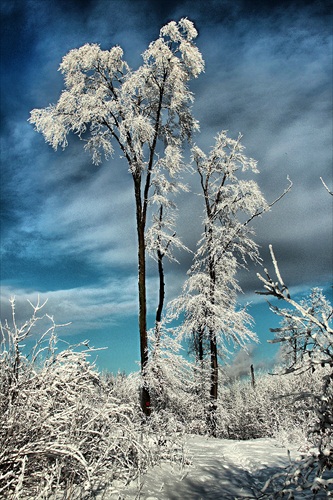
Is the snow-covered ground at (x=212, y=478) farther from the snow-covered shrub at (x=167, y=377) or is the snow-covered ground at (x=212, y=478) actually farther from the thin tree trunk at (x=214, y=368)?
the thin tree trunk at (x=214, y=368)

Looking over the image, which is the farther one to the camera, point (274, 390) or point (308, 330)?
point (274, 390)

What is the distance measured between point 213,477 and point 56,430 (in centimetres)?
240

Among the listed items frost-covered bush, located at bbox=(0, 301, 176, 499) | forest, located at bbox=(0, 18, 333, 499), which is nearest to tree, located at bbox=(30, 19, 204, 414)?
forest, located at bbox=(0, 18, 333, 499)

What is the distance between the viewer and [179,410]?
1316 cm

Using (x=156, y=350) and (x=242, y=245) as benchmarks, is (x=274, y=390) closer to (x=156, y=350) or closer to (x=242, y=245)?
(x=242, y=245)

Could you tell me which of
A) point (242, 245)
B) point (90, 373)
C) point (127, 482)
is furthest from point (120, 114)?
point (127, 482)

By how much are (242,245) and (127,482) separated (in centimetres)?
1227

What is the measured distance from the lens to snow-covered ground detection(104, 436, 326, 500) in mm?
4578

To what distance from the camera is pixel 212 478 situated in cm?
554

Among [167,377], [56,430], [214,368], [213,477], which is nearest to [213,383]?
[214,368]

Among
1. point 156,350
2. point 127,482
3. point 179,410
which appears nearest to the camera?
point 127,482

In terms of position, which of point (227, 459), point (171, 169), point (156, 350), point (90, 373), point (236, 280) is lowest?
→ point (227, 459)

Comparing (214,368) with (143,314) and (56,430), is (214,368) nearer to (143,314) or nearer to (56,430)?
(143,314)

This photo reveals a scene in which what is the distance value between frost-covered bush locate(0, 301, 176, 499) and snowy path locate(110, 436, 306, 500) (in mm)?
276
